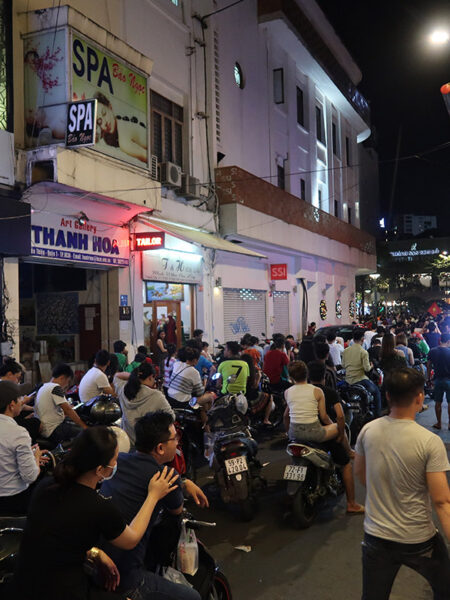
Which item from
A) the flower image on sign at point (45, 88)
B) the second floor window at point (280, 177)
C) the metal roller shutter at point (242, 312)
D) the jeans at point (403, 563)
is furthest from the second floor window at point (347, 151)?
the jeans at point (403, 563)

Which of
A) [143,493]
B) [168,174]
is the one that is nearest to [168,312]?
[168,174]

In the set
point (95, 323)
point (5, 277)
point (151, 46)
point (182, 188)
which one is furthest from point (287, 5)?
point (5, 277)

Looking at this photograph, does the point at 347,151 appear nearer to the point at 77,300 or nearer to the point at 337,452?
the point at 77,300

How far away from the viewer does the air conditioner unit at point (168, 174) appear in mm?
14422

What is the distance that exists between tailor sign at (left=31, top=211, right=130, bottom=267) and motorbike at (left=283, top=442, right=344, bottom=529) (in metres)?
7.13

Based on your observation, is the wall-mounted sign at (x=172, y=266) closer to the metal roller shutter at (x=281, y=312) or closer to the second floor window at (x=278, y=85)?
the metal roller shutter at (x=281, y=312)

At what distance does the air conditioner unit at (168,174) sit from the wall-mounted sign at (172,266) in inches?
72.2

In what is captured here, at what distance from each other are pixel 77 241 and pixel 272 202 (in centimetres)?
1001

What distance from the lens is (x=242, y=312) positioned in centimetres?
2014

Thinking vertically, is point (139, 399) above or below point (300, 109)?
below

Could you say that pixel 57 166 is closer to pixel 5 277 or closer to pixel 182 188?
pixel 5 277

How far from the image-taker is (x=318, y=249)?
25375 mm

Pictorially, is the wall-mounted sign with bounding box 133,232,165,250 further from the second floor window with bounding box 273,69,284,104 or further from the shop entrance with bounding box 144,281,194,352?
the second floor window with bounding box 273,69,284,104

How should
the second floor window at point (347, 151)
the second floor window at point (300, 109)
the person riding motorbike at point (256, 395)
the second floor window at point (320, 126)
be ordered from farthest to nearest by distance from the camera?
1. the second floor window at point (347, 151)
2. the second floor window at point (320, 126)
3. the second floor window at point (300, 109)
4. the person riding motorbike at point (256, 395)
